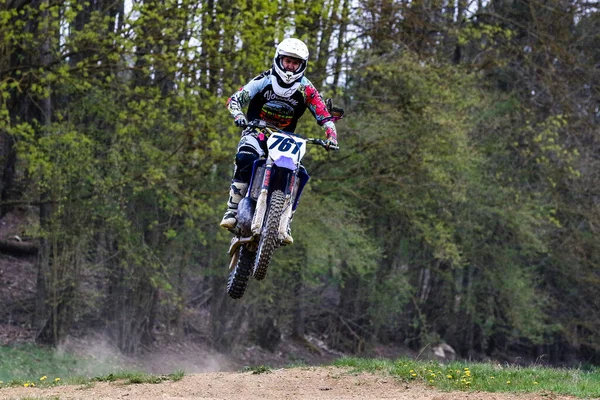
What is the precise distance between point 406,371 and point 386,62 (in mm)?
14598

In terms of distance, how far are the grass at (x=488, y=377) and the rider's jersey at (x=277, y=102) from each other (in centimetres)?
299

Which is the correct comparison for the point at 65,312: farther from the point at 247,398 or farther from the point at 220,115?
the point at 247,398

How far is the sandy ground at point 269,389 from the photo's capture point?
9289 mm

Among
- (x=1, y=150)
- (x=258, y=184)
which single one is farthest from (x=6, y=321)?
(x=258, y=184)

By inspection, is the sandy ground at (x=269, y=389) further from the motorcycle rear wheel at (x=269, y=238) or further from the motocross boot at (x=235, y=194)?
the motocross boot at (x=235, y=194)

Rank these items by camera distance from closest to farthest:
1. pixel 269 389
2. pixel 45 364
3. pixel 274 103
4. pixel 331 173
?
pixel 269 389 < pixel 274 103 < pixel 45 364 < pixel 331 173

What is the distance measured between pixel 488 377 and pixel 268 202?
3.12 m

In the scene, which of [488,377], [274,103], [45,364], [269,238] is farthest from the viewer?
[45,364]

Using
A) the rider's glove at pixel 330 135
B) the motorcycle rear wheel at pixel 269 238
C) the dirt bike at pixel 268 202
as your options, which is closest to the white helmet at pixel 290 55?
the dirt bike at pixel 268 202

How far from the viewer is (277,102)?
11.1 m

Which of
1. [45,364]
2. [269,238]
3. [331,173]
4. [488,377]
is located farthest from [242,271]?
[331,173]

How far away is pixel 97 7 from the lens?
21.6 metres

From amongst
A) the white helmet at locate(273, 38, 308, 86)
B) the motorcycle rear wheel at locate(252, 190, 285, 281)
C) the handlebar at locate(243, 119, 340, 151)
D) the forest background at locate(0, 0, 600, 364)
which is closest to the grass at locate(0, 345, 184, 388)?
the forest background at locate(0, 0, 600, 364)

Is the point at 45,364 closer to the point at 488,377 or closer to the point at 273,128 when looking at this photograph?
the point at 273,128
